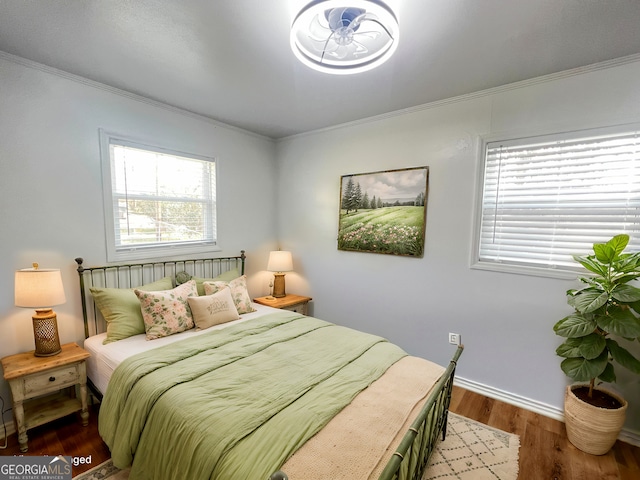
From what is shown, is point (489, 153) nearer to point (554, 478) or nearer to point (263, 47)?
point (263, 47)

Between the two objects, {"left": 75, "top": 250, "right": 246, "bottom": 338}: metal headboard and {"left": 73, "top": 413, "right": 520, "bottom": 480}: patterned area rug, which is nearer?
{"left": 73, "top": 413, "right": 520, "bottom": 480}: patterned area rug

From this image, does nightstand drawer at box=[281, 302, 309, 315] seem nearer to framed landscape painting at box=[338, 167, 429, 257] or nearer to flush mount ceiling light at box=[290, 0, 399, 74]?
framed landscape painting at box=[338, 167, 429, 257]

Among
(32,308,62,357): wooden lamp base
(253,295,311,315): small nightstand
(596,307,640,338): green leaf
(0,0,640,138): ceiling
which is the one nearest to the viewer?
(0,0,640,138): ceiling

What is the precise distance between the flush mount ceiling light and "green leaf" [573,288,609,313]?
1895mm

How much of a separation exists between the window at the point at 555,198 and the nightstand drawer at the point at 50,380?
327 cm

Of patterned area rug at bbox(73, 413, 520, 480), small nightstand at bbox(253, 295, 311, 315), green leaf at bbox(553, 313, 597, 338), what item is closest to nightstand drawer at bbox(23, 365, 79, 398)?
patterned area rug at bbox(73, 413, 520, 480)

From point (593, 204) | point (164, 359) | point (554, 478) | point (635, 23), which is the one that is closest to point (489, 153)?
point (593, 204)

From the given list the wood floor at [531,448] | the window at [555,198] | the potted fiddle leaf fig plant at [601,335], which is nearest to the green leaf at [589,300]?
the potted fiddle leaf fig plant at [601,335]

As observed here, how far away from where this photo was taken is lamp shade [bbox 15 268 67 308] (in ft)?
6.23

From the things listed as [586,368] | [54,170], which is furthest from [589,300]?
[54,170]

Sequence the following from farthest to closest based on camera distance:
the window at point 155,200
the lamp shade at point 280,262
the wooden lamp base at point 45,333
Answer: the lamp shade at point 280,262 < the window at point 155,200 < the wooden lamp base at point 45,333

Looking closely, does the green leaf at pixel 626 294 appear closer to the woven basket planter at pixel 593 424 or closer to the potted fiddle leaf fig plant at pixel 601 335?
the potted fiddle leaf fig plant at pixel 601 335

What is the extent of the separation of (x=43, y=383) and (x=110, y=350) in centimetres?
43

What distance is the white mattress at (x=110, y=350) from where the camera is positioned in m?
1.95
